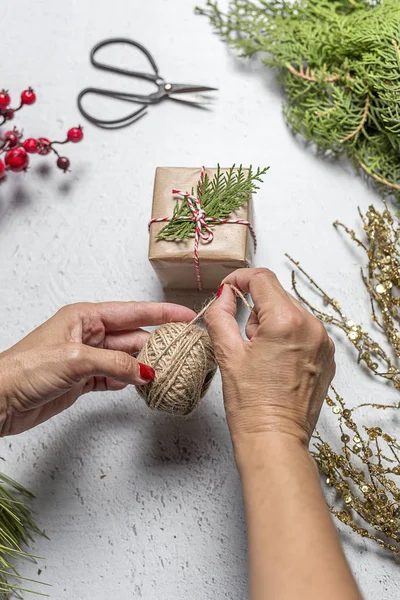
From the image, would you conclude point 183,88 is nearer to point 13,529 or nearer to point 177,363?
point 177,363

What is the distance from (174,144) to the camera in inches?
51.1

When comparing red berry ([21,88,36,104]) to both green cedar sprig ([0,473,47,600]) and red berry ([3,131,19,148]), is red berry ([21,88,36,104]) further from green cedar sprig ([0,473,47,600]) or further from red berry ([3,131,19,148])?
green cedar sprig ([0,473,47,600])

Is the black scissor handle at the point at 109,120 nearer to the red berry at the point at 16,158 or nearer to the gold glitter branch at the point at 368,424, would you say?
the red berry at the point at 16,158

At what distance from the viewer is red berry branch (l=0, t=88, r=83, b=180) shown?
120 centimetres

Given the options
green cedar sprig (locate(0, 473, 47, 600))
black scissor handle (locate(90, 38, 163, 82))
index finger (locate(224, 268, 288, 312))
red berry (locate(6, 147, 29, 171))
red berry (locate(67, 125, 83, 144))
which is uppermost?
black scissor handle (locate(90, 38, 163, 82))

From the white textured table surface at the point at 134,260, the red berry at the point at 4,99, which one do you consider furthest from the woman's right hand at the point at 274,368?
the red berry at the point at 4,99

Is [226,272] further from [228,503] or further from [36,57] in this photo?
[36,57]

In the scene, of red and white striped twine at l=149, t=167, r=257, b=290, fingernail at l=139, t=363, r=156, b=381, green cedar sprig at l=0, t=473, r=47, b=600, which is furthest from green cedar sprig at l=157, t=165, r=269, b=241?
green cedar sprig at l=0, t=473, r=47, b=600

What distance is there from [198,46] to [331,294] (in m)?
0.59

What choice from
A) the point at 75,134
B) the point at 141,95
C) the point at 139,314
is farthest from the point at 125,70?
the point at 139,314

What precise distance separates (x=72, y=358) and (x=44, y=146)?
19.4 inches

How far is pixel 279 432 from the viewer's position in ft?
2.84

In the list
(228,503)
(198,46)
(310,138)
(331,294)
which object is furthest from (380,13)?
(228,503)

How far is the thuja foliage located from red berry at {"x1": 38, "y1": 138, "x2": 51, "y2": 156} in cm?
43
